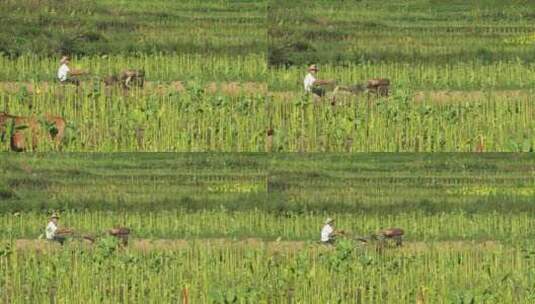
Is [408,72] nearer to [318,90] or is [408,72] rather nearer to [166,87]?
[318,90]

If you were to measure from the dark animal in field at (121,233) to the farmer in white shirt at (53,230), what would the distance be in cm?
31

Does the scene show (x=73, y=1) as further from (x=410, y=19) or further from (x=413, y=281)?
(x=413, y=281)

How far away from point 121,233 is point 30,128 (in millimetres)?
847

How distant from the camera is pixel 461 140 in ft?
26.0

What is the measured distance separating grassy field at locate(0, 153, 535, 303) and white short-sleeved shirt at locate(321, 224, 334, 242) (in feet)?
0.22

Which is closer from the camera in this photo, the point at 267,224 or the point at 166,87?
the point at 267,224

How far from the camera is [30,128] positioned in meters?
7.93

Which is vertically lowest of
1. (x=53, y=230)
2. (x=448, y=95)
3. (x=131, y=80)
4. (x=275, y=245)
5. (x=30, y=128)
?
(x=275, y=245)

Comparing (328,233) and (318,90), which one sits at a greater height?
(318,90)

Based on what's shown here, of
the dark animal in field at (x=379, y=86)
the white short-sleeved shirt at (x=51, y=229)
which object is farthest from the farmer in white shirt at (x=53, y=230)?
the dark animal in field at (x=379, y=86)

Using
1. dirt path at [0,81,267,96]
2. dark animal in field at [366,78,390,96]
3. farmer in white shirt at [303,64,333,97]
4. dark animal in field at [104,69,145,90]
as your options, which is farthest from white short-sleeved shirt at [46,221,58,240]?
dark animal in field at [366,78,390,96]

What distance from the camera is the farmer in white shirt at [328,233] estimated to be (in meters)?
7.89

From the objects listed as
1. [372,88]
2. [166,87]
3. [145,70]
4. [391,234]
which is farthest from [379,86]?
[145,70]

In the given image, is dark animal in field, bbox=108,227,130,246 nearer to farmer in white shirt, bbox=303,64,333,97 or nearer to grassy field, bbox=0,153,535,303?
grassy field, bbox=0,153,535,303
